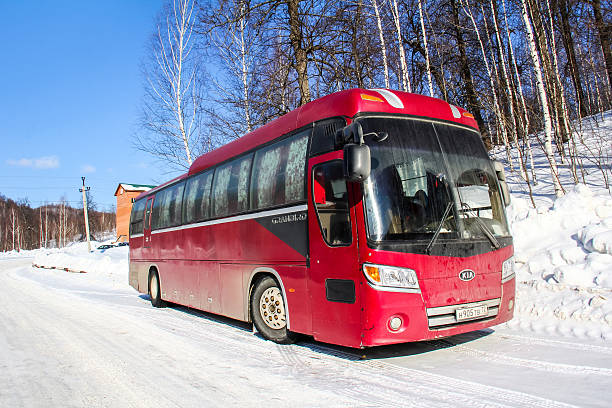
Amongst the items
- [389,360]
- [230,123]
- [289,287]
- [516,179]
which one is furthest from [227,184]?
[516,179]

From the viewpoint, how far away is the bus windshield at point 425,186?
4.56 m

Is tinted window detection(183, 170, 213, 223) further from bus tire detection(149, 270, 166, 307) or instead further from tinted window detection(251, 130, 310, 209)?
bus tire detection(149, 270, 166, 307)

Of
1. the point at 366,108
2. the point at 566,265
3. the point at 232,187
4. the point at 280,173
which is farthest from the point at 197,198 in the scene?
the point at 566,265

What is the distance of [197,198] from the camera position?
8680mm

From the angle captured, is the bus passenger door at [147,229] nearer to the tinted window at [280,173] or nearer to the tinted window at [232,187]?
the tinted window at [232,187]

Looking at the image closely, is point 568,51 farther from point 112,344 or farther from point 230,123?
point 112,344

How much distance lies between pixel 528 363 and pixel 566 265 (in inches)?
119

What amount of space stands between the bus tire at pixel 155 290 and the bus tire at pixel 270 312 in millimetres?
5135

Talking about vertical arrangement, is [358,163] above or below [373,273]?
above

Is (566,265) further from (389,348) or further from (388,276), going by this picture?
(388,276)

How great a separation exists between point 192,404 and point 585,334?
4.71m

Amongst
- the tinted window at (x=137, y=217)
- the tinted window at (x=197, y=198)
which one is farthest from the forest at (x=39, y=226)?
the tinted window at (x=197, y=198)

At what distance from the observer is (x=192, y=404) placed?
3660mm

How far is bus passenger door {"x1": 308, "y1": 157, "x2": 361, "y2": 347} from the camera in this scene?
4.57 m
